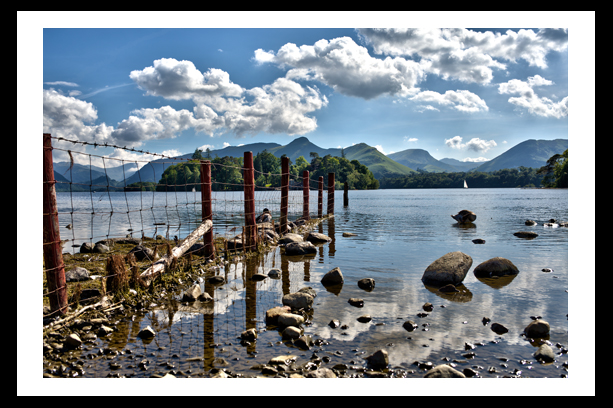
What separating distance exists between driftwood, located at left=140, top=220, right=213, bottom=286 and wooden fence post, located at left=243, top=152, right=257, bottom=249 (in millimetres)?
2298

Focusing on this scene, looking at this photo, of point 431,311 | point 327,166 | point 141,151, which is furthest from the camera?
point 327,166

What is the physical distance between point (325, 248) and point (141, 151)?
8.39m

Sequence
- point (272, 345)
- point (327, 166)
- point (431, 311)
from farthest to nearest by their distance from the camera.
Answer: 1. point (327, 166)
2. point (431, 311)
3. point (272, 345)

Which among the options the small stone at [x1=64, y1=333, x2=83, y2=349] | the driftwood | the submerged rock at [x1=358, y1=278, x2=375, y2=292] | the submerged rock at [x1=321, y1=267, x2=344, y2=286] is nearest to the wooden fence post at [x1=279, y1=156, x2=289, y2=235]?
the driftwood

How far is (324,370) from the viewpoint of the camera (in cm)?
427

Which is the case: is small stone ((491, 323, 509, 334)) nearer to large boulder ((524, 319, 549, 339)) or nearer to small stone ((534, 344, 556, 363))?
large boulder ((524, 319, 549, 339))

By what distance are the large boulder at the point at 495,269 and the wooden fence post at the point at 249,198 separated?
24.5ft

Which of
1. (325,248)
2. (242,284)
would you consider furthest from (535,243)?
(242,284)

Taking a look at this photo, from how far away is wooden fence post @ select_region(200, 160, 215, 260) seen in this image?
33.1 ft

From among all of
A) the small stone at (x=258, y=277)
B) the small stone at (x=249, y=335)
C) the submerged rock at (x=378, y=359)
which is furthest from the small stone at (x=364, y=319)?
the small stone at (x=258, y=277)

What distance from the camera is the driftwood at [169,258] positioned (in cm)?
775

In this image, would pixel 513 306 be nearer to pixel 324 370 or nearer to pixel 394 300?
pixel 394 300

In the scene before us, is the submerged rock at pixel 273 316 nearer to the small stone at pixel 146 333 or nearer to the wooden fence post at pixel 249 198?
the small stone at pixel 146 333

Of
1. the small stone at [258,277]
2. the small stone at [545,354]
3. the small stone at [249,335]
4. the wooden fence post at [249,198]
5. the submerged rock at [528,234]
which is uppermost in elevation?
the wooden fence post at [249,198]
